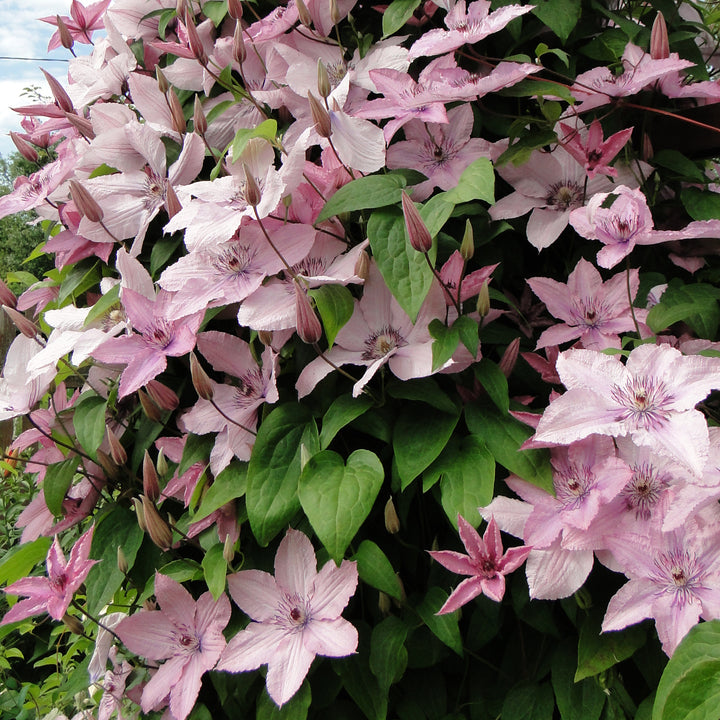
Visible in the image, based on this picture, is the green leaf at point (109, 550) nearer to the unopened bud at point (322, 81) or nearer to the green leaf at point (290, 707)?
the green leaf at point (290, 707)

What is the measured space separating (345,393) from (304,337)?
117 mm

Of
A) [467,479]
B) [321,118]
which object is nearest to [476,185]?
[321,118]

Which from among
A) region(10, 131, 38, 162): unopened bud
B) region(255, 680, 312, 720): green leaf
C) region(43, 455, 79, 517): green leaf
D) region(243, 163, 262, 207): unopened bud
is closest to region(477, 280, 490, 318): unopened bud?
region(243, 163, 262, 207): unopened bud

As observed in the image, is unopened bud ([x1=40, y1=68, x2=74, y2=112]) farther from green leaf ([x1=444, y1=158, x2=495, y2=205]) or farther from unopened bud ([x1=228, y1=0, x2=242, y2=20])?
green leaf ([x1=444, y1=158, x2=495, y2=205])

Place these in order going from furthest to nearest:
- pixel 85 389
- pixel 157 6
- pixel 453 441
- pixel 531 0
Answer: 1. pixel 157 6
2. pixel 85 389
3. pixel 531 0
4. pixel 453 441

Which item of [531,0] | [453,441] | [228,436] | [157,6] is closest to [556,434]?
[453,441]

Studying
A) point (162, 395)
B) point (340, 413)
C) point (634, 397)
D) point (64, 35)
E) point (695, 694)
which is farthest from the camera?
point (64, 35)

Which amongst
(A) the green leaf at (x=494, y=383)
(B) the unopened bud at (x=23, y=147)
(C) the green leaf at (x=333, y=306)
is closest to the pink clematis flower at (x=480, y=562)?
(A) the green leaf at (x=494, y=383)

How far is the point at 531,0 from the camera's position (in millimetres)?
896

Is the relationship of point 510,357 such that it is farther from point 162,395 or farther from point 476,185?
point 162,395

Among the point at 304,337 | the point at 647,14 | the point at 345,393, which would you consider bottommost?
the point at 345,393

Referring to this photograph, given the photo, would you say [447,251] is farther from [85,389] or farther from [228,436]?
[85,389]

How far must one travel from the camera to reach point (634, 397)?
2.14ft

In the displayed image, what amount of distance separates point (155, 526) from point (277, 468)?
0.17 m
